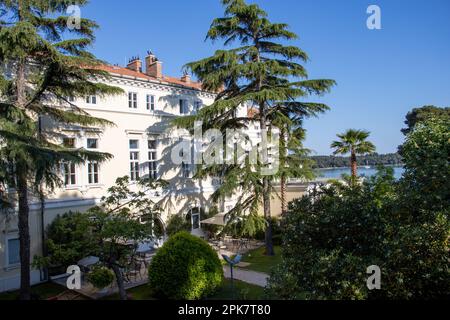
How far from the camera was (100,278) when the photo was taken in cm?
1400

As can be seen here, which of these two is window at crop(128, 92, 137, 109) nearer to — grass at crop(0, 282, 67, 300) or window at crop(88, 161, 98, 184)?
window at crop(88, 161, 98, 184)

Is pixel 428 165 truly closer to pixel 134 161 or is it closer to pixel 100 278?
pixel 100 278

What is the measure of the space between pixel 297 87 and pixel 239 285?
1030cm

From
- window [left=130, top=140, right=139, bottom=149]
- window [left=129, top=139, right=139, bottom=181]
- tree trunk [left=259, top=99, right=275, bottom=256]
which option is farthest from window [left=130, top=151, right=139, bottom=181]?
tree trunk [left=259, top=99, right=275, bottom=256]

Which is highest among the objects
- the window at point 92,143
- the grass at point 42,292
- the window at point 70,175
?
the window at point 92,143

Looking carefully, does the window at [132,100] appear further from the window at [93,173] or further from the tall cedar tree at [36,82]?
the tall cedar tree at [36,82]

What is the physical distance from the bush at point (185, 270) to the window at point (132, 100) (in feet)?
34.5

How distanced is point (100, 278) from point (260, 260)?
8956 millimetres

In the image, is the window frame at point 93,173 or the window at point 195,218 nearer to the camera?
the window frame at point 93,173

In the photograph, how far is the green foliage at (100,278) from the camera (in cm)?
1380

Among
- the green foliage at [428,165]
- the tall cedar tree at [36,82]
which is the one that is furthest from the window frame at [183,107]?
the green foliage at [428,165]

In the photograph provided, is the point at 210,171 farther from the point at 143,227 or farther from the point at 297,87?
the point at 143,227

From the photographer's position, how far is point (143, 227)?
42.1ft

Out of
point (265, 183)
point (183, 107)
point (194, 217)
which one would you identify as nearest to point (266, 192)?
point (265, 183)
